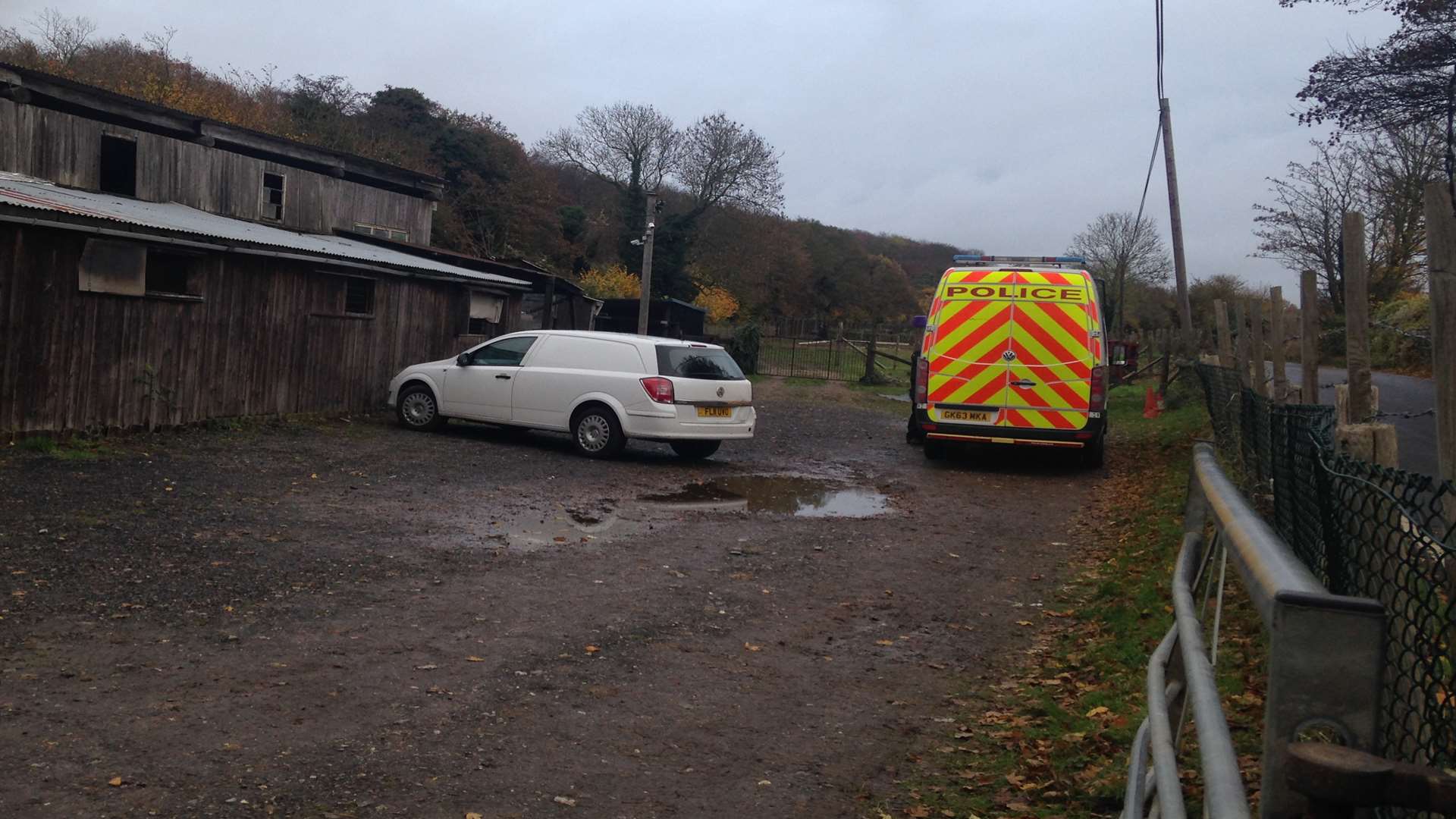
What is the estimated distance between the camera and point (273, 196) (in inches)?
949

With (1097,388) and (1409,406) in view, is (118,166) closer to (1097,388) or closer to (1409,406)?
(1097,388)

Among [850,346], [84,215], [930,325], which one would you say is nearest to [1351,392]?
[930,325]

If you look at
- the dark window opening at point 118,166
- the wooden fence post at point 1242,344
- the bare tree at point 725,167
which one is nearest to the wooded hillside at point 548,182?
the bare tree at point 725,167

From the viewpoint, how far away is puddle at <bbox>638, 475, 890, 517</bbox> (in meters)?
11.6

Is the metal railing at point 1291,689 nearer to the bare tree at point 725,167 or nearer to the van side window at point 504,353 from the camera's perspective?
the van side window at point 504,353

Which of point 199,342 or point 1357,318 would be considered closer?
point 1357,318

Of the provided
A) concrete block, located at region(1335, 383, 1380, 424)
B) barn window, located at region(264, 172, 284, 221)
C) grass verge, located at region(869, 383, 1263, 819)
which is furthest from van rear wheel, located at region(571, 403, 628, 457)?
barn window, located at region(264, 172, 284, 221)

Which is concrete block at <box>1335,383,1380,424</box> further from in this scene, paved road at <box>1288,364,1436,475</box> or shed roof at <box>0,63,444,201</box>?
shed roof at <box>0,63,444,201</box>

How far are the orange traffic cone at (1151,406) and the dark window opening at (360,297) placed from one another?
53.2 feet

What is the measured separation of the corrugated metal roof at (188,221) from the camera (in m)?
13.6

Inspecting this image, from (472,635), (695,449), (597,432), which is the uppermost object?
(597,432)

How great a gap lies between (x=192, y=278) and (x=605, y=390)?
555cm

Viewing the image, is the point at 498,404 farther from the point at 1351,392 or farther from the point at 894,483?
the point at 1351,392

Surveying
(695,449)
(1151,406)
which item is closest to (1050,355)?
(695,449)
